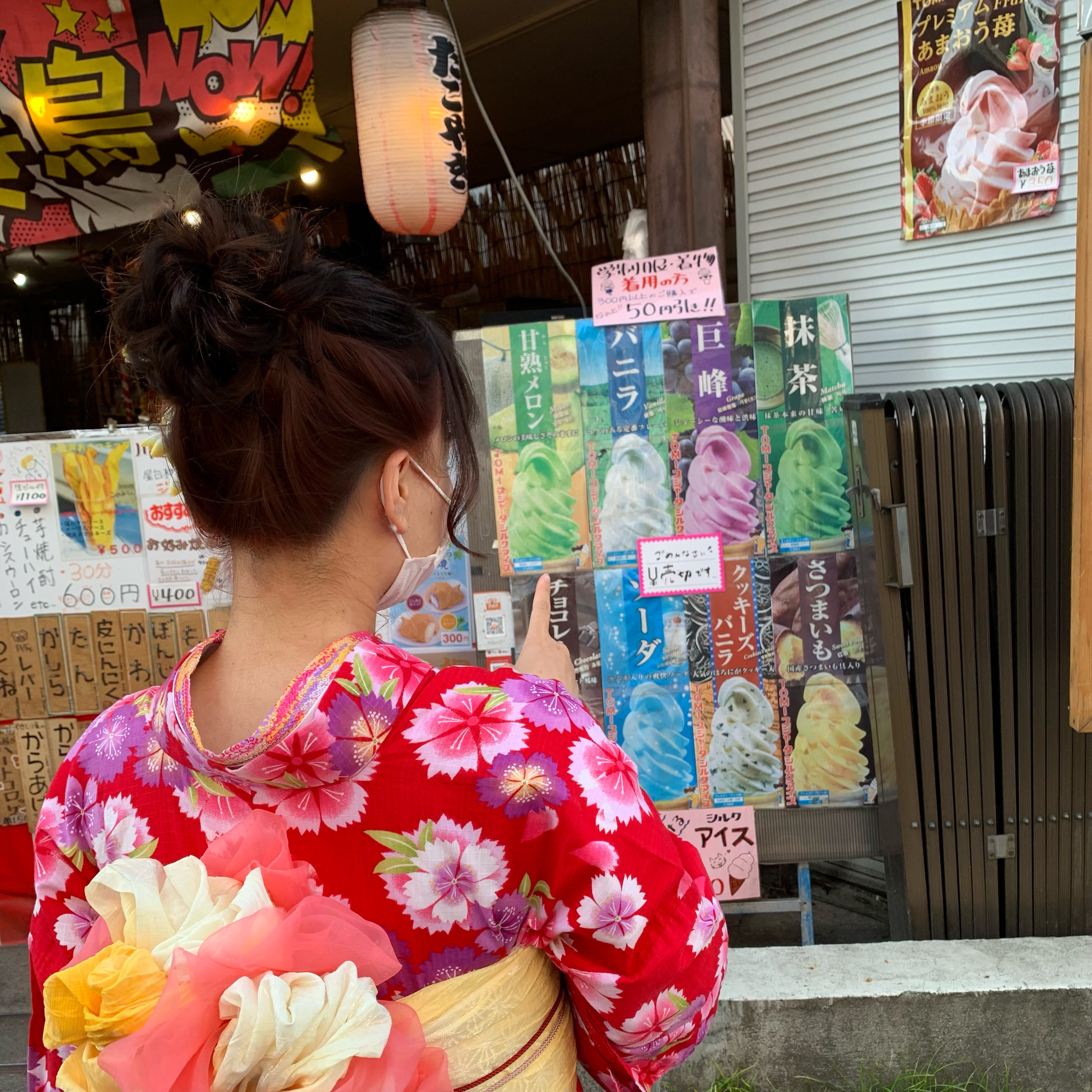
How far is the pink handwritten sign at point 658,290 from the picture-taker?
134 inches

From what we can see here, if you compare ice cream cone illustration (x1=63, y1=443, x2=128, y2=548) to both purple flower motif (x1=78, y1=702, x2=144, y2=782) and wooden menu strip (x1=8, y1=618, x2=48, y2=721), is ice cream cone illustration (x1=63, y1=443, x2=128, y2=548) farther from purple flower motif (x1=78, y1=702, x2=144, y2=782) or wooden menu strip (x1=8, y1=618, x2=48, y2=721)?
purple flower motif (x1=78, y1=702, x2=144, y2=782)

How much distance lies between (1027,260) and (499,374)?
2208 millimetres

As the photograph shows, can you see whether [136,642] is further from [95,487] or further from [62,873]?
[62,873]

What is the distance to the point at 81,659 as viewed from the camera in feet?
13.4

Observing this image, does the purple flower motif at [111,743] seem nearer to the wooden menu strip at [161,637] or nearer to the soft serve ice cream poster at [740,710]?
the soft serve ice cream poster at [740,710]

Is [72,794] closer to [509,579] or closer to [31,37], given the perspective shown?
[509,579]

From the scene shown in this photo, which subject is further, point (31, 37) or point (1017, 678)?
point (31, 37)

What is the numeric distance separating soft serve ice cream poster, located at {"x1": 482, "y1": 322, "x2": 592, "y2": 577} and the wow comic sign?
1.83 meters

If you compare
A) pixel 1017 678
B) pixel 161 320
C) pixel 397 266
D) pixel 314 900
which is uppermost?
pixel 397 266

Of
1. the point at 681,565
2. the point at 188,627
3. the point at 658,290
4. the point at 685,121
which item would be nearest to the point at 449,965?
the point at 681,565

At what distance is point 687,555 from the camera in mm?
3473

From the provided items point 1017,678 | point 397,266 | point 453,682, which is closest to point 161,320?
point 453,682

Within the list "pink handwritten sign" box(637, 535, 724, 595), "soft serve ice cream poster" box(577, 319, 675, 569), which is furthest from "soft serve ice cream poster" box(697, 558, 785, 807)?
"soft serve ice cream poster" box(577, 319, 675, 569)

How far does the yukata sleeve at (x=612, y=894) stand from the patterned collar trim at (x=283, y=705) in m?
0.23
